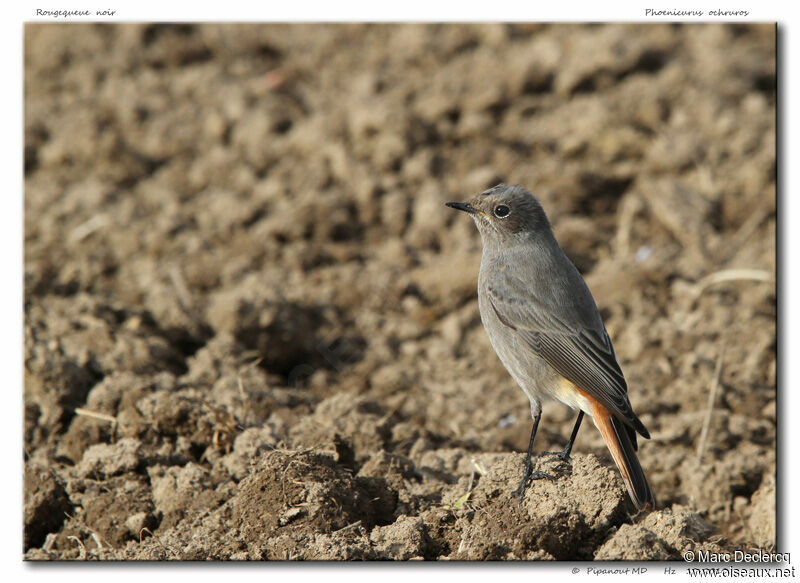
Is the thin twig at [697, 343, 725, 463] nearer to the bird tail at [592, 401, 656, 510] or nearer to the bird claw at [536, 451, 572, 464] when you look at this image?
the bird tail at [592, 401, 656, 510]

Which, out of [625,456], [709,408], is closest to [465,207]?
[625,456]

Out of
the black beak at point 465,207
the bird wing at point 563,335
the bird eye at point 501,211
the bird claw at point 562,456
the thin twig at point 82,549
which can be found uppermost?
the black beak at point 465,207

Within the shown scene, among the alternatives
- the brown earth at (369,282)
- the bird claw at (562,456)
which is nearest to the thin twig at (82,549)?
the brown earth at (369,282)

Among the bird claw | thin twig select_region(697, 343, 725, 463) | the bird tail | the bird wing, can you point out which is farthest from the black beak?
thin twig select_region(697, 343, 725, 463)

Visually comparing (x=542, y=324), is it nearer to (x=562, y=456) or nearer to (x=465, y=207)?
(x=562, y=456)

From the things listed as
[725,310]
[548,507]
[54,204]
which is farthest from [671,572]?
[54,204]

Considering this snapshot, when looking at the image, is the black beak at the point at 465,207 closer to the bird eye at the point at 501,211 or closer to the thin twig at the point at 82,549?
the bird eye at the point at 501,211
